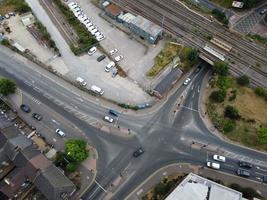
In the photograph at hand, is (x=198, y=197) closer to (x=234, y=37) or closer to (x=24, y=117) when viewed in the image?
(x=24, y=117)

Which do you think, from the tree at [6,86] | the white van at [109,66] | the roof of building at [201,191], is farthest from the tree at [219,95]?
the tree at [6,86]

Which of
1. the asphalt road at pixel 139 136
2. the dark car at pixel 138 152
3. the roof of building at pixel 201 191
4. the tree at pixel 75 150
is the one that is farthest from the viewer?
the dark car at pixel 138 152

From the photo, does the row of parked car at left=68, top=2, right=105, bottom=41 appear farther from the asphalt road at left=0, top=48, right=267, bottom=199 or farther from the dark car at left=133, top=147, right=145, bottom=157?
the dark car at left=133, top=147, right=145, bottom=157

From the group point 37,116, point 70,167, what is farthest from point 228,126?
point 37,116

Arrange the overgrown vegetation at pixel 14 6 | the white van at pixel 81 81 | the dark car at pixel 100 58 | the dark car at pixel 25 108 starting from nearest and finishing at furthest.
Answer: the dark car at pixel 25 108 → the white van at pixel 81 81 → the dark car at pixel 100 58 → the overgrown vegetation at pixel 14 6

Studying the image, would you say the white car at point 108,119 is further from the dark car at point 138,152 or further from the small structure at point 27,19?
the small structure at point 27,19
